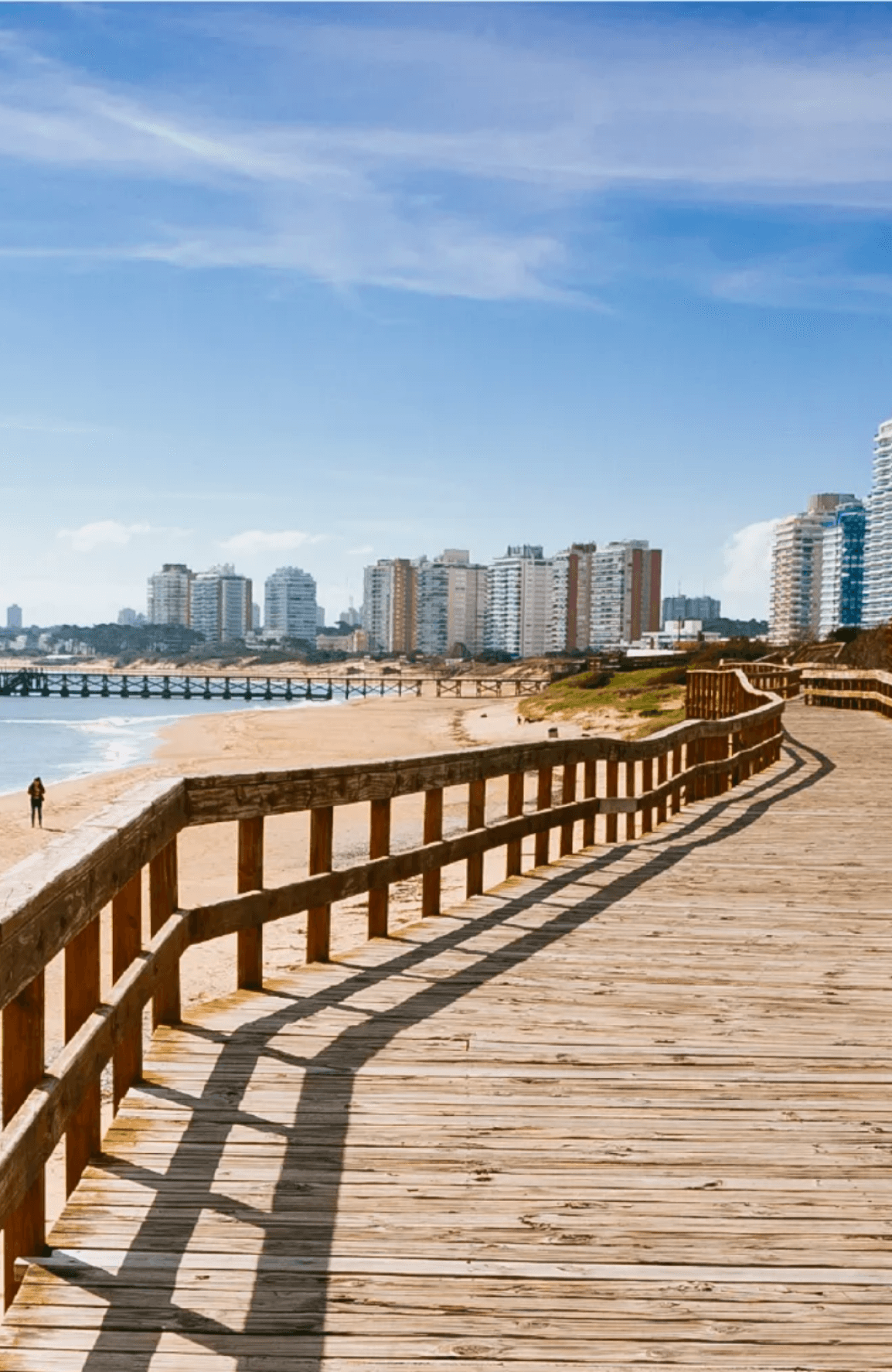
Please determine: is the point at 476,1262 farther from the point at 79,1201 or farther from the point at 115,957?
the point at 115,957

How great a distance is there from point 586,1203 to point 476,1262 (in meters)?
0.54

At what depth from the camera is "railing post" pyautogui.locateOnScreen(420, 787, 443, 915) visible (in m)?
8.02

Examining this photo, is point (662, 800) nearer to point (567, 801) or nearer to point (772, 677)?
point (567, 801)

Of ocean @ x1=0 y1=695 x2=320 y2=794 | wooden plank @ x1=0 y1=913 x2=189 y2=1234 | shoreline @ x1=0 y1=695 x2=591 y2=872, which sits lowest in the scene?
A: ocean @ x1=0 y1=695 x2=320 y2=794

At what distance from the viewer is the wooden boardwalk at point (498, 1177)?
3.16 m

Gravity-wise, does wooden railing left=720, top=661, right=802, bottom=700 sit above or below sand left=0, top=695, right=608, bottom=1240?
above

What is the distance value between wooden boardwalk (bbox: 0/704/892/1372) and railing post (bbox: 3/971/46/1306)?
0.30 ft

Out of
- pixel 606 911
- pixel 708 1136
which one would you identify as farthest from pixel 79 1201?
pixel 606 911

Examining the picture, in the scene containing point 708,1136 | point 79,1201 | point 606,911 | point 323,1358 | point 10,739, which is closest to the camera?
point 323,1358

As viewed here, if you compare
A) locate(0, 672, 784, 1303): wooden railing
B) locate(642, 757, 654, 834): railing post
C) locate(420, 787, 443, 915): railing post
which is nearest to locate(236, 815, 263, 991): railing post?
locate(0, 672, 784, 1303): wooden railing

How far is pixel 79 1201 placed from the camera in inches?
151

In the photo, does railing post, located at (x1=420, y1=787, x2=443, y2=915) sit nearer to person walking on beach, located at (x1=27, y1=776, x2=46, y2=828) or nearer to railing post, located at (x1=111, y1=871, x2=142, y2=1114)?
railing post, located at (x1=111, y1=871, x2=142, y2=1114)

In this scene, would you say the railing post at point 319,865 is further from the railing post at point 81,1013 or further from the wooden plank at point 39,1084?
the railing post at point 81,1013

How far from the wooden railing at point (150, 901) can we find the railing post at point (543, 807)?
0.07 ft
